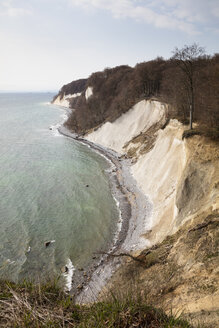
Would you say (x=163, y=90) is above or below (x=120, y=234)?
above

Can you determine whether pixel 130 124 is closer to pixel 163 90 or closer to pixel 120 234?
pixel 163 90

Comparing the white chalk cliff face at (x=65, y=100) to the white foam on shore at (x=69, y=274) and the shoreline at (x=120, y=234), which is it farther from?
the white foam on shore at (x=69, y=274)

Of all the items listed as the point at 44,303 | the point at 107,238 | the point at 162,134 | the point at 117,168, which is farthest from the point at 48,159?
the point at 44,303

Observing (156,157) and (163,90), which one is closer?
(156,157)

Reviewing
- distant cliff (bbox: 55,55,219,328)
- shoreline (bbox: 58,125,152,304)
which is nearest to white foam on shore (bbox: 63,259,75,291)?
shoreline (bbox: 58,125,152,304)

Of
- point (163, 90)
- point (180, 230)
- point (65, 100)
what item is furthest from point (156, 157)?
point (65, 100)

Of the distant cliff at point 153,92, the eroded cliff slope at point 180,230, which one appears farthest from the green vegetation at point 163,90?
the eroded cliff slope at point 180,230

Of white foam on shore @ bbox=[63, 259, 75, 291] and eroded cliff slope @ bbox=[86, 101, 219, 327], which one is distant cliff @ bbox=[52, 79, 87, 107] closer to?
eroded cliff slope @ bbox=[86, 101, 219, 327]

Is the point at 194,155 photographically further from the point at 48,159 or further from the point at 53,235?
the point at 48,159

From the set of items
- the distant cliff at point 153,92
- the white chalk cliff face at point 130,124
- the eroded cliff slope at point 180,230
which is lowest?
the eroded cliff slope at point 180,230
